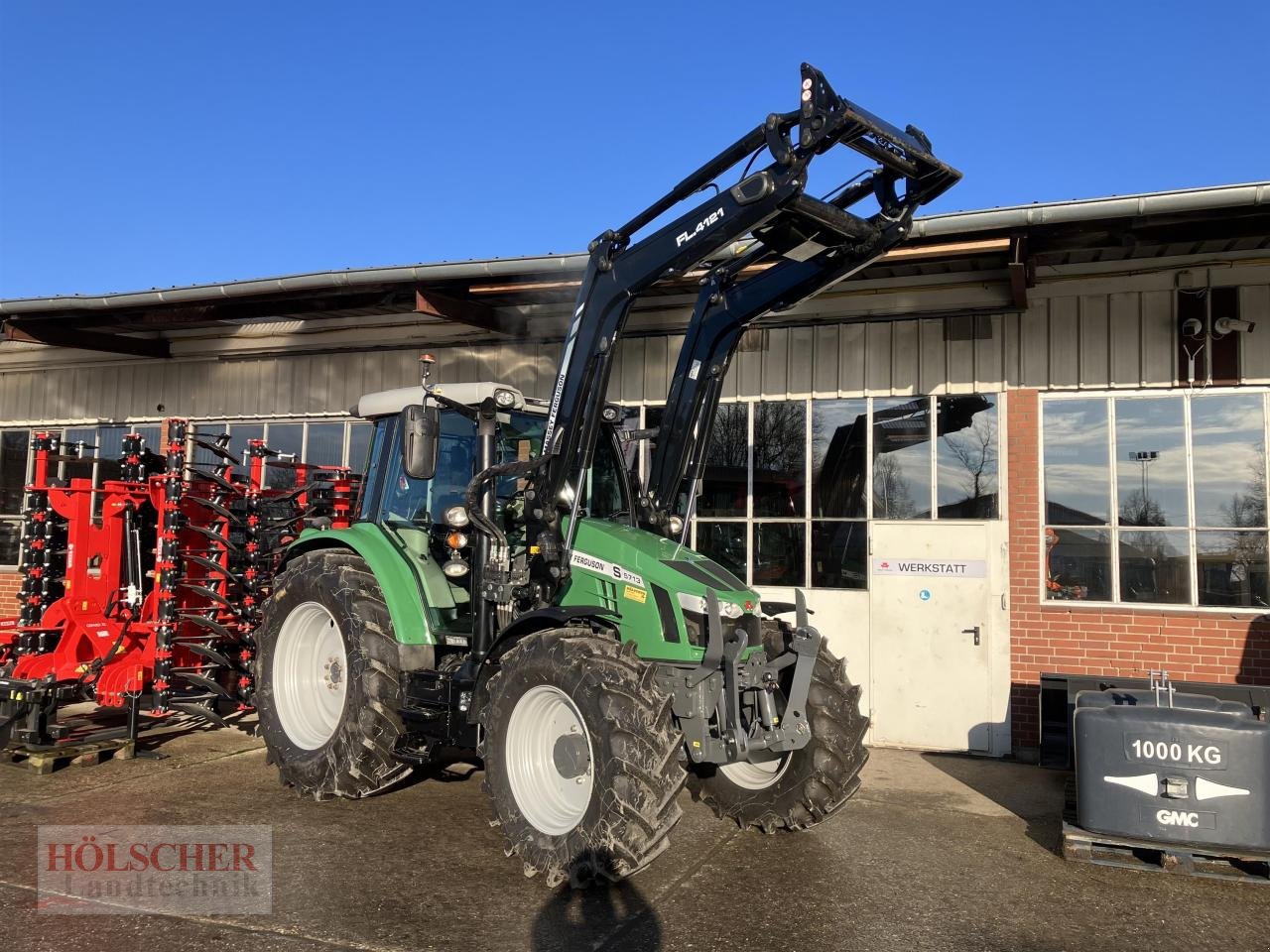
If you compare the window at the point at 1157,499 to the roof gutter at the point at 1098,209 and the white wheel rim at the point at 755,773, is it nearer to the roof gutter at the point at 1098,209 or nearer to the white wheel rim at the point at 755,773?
the roof gutter at the point at 1098,209

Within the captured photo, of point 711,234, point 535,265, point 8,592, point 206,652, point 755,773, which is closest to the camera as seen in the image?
point 711,234

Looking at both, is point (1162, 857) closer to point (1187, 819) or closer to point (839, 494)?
point (1187, 819)

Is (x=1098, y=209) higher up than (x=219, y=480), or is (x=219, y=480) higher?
(x=1098, y=209)

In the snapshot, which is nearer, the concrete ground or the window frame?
the concrete ground

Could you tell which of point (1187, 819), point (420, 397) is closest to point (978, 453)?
point (1187, 819)

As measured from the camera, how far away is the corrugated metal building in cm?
782

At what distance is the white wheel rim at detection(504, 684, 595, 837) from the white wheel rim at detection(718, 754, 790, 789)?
3.58 ft

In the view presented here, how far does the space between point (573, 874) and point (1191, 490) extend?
6.28m

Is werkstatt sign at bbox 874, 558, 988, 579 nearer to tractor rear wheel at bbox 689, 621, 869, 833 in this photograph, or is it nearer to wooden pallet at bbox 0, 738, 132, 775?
tractor rear wheel at bbox 689, 621, 869, 833

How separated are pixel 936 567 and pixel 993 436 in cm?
125

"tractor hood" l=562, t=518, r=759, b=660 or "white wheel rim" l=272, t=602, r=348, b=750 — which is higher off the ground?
"tractor hood" l=562, t=518, r=759, b=660

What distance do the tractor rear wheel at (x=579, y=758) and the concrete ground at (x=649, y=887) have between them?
0.82ft

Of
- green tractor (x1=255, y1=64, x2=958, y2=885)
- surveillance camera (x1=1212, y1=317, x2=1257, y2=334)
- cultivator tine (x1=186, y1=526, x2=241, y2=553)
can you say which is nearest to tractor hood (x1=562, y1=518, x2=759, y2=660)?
green tractor (x1=255, y1=64, x2=958, y2=885)

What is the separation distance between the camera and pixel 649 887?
15.3 ft
